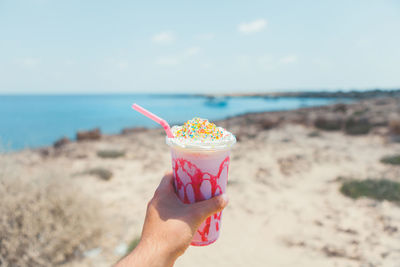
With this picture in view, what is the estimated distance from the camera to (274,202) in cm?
535

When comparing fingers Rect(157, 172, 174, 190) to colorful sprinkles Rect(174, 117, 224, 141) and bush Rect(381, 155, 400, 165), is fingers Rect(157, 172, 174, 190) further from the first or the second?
bush Rect(381, 155, 400, 165)

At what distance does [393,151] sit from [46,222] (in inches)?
411

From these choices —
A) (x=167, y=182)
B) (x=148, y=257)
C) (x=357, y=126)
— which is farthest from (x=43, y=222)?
(x=357, y=126)

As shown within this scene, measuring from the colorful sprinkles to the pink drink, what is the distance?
7 centimetres

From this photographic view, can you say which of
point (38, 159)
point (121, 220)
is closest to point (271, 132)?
point (121, 220)

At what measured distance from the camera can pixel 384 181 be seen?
551 centimetres

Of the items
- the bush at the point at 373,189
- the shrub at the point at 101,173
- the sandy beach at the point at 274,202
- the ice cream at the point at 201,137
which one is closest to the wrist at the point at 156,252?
the ice cream at the point at 201,137

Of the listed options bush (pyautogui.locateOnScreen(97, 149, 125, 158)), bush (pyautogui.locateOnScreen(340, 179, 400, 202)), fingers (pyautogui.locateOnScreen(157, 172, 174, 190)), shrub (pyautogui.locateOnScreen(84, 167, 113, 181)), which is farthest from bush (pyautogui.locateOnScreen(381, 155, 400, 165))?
bush (pyautogui.locateOnScreen(97, 149, 125, 158))

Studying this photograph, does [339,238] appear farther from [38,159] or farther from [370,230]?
[38,159]

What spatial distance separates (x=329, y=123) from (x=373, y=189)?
340 inches

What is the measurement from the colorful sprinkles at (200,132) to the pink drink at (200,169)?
0.07 m

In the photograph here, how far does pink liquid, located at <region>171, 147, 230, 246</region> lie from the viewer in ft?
5.61

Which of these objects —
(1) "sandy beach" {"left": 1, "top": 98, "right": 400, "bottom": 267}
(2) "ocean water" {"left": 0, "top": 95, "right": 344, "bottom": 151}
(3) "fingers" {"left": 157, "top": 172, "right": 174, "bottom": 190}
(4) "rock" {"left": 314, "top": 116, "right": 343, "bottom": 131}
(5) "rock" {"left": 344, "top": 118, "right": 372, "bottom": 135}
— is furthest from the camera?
(2) "ocean water" {"left": 0, "top": 95, "right": 344, "bottom": 151}

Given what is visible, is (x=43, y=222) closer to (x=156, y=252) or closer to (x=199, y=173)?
(x=156, y=252)
